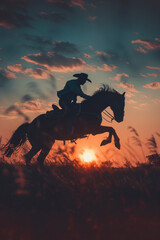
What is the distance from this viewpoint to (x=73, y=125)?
893 cm

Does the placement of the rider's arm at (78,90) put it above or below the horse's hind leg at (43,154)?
above

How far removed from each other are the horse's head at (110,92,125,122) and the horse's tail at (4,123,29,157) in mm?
3219

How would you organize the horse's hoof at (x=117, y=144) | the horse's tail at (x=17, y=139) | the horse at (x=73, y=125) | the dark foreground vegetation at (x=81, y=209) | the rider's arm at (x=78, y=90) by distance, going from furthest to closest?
the horse's tail at (x=17, y=139) → the horse at (x=73, y=125) → the horse's hoof at (x=117, y=144) → the rider's arm at (x=78, y=90) → the dark foreground vegetation at (x=81, y=209)

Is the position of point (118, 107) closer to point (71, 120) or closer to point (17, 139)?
point (71, 120)

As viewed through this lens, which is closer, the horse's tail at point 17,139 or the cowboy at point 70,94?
the cowboy at point 70,94

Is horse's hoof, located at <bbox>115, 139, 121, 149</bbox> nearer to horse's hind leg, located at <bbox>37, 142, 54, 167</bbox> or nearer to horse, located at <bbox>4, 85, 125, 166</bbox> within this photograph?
horse, located at <bbox>4, 85, 125, 166</bbox>

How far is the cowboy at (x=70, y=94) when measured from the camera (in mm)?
8560

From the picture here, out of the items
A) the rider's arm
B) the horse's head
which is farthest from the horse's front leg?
the rider's arm

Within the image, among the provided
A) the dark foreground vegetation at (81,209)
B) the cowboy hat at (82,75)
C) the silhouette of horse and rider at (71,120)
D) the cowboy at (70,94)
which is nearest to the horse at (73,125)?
the silhouette of horse and rider at (71,120)

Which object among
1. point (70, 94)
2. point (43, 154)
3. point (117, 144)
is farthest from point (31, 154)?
point (117, 144)

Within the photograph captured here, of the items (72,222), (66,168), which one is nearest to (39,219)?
(72,222)

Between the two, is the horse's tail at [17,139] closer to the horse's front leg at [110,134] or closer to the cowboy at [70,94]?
the cowboy at [70,94]

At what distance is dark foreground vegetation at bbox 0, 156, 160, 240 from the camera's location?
11.8ft

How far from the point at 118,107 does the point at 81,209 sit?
5.38 meters
